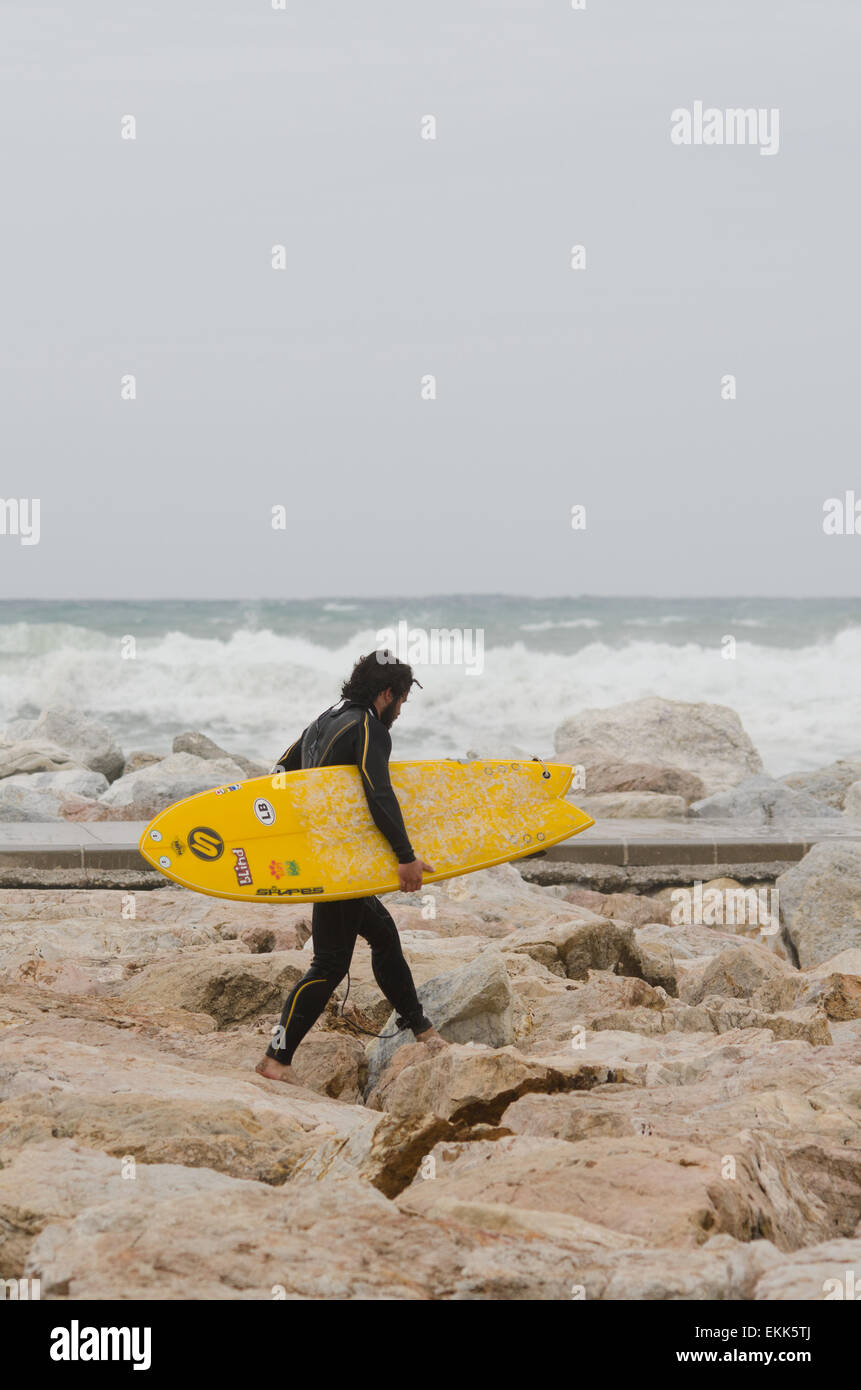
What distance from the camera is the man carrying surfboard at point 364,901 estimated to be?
4.49 metres

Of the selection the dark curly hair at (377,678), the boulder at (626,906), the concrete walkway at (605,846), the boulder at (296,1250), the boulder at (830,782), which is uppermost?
the dark curly hair at (377,678)

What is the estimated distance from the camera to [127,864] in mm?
8891

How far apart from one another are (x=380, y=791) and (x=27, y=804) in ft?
26.6

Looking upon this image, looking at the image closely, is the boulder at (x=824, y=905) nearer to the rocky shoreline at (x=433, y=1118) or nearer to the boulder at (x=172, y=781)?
the rocky shoreline at (x=433, y=1118)

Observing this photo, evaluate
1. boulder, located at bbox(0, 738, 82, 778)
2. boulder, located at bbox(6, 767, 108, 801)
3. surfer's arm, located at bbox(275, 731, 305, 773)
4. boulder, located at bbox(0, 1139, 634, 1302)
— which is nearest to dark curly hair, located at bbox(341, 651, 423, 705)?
surfer's arm, located at bbox(275, 731, 305, 773)

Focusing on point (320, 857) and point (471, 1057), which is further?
point (320, 857)

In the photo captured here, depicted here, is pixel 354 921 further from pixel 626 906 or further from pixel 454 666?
pixel 454 666

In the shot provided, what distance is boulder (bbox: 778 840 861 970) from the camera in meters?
7.62

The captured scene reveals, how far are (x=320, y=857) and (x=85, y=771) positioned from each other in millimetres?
11235

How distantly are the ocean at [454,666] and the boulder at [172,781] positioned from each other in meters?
3.19

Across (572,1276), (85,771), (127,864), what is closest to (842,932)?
(127,864)

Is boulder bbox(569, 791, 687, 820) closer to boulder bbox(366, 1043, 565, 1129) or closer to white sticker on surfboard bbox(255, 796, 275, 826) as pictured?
white sticker on surfboard bbox(255, 796, 275, 826)

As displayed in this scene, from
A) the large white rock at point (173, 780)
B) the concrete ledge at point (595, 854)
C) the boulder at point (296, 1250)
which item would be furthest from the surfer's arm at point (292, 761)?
the large white rock at point (173, 780)
